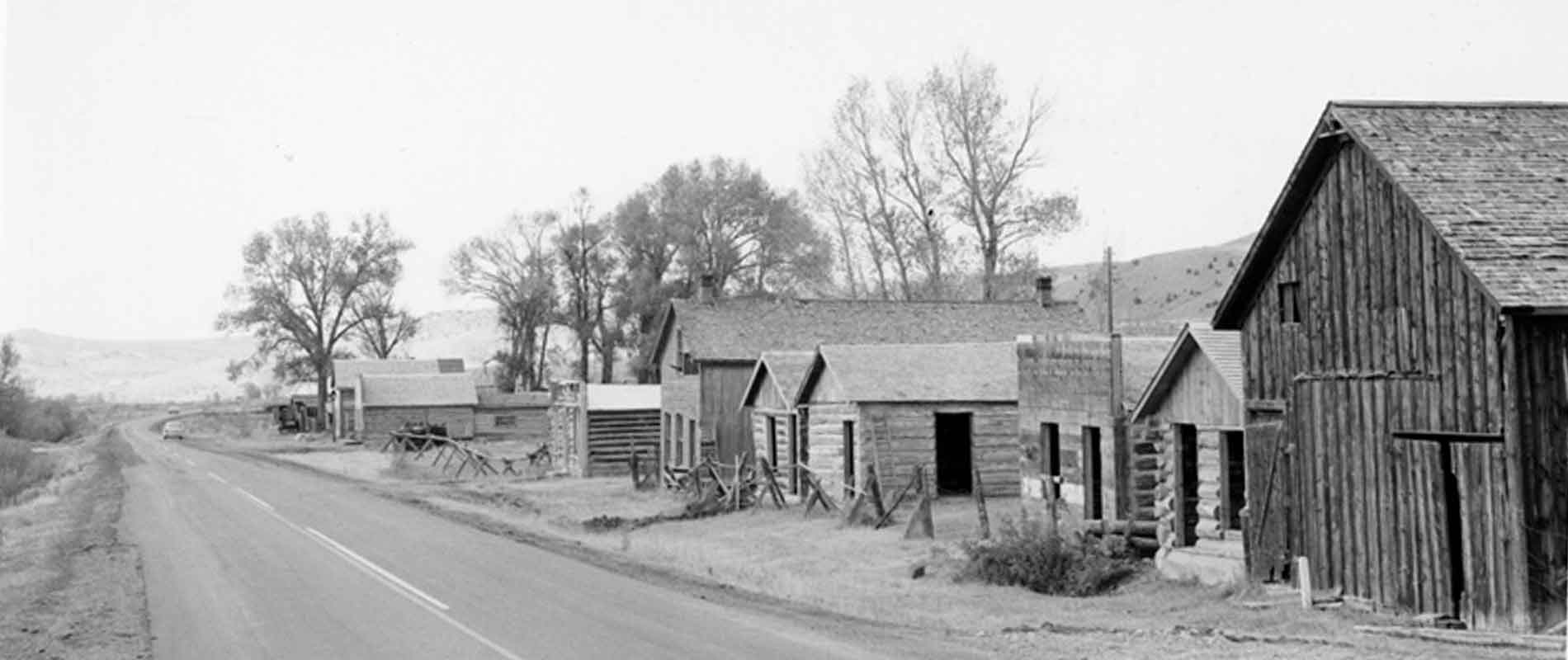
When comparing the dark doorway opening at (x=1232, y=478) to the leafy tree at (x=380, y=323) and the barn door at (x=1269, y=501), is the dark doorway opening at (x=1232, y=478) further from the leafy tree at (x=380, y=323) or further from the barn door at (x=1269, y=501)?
the leafy tree at (x=380, y=323)

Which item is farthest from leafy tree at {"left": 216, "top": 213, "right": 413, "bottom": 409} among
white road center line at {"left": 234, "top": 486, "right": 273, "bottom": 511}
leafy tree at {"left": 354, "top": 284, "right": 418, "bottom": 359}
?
white road center line at {"left": 234, "top": 486, "right": 273, "bottom": 511}

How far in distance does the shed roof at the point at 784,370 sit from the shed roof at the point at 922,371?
137 cm

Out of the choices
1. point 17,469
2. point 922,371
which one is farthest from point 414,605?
point 17,469

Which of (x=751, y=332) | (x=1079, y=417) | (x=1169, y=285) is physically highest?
(x=1169, y=285)

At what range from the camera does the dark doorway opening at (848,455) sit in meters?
35.3

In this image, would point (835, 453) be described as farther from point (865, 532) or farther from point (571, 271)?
point (571, 271)

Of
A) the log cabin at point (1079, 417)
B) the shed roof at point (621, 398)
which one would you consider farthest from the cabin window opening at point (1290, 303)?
the shed roof at point (621, 398)

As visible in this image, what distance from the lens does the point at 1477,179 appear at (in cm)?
1753

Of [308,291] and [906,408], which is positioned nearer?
[906,408]

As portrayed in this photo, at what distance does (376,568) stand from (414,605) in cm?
480

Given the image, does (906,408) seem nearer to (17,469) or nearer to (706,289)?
(706,289)

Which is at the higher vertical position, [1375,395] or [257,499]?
[1375,395]

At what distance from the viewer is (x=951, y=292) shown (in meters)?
61.2

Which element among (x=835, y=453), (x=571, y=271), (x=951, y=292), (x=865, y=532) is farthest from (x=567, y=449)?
(x=571, y=271)
